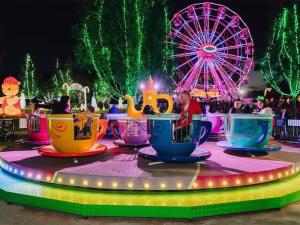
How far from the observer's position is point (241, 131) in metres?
7.54

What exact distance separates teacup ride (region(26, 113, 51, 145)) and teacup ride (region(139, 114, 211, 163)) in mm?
3715

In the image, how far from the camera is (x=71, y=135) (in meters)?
6.83

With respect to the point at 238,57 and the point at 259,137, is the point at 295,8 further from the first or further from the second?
the point at 259,137

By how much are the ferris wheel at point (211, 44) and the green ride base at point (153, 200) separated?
17806 millimetres

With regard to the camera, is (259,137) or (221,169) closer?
(221,169)

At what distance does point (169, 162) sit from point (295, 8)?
21838mm

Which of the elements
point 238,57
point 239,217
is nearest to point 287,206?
point 239,217

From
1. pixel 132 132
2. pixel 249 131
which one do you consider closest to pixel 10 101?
pixel 132 132

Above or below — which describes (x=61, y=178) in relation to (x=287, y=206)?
above

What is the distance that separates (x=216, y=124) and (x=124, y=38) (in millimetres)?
10635

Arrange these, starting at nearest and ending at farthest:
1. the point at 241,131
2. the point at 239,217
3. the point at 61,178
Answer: the point at 239,217
the point at 61,178
the point at 241,131

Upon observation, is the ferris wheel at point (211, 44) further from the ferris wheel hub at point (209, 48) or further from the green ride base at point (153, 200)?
the green ride base at point (153, 200)

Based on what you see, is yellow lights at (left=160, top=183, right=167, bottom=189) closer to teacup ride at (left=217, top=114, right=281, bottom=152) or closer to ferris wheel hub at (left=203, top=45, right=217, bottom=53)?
teacup ride at (left=217, top=114, right=281, bottom=152)

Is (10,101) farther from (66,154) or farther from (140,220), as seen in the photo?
(140,220)
